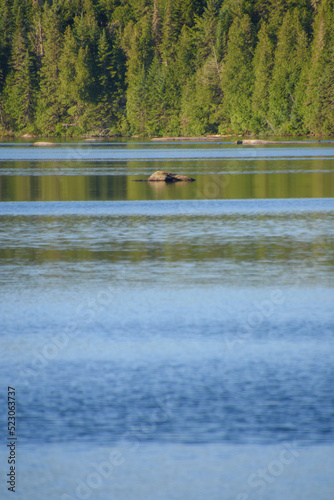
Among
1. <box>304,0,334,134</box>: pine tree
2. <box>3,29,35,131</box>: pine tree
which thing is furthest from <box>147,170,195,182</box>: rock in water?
<box>3,29,35,131</box>: pine tree

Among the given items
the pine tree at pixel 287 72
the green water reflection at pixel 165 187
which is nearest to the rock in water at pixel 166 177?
the green water reflection at pixel 165 187

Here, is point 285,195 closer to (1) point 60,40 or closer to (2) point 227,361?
(2) point 227,361

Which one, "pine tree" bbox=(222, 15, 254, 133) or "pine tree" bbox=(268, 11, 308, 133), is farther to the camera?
"pine tree" bbox=(222, 15, 254, 133)

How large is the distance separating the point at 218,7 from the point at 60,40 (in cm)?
2646

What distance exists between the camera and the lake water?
7.67m

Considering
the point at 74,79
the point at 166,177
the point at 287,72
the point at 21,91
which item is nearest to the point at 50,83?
the point at 21,91

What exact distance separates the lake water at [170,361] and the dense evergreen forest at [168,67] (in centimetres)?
8658

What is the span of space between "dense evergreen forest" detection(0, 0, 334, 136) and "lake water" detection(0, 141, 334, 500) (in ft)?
284

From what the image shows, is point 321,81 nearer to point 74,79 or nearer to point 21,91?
point 74,79

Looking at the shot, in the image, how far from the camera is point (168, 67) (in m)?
135

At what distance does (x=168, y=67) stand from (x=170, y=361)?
128 metres

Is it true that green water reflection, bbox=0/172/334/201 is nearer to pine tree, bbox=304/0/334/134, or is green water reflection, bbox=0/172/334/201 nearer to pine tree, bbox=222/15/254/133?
pine tree, bbox=304/0/334/134

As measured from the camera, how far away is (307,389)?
373 inches

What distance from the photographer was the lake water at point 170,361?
7672mm
